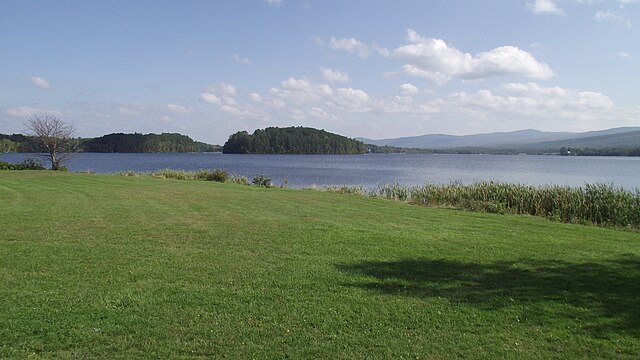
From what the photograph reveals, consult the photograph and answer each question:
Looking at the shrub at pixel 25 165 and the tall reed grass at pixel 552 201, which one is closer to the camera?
the tall reed grass at pixel 552 201

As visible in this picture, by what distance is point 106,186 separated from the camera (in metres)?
23.9

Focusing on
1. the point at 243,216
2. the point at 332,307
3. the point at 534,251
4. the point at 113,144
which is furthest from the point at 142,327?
the point at 113,144

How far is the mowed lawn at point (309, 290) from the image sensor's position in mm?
5254

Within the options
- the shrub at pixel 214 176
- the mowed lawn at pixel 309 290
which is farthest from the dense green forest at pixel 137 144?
the mowed lawn at pixel 309 290

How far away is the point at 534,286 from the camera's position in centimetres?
753

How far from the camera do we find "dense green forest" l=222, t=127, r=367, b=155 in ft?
492

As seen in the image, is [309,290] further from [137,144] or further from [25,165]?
[137,144]

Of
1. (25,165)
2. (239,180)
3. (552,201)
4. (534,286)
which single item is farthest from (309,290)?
(25,165)

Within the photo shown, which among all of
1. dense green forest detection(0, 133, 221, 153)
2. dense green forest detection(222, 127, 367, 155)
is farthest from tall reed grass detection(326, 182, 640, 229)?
dense green forest detection(0, 133, 221, 153)

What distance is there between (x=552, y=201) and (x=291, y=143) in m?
132

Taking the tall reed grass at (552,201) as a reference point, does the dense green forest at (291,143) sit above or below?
above

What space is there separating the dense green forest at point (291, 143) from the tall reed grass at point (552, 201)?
414 feet

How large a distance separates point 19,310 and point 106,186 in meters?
19.3

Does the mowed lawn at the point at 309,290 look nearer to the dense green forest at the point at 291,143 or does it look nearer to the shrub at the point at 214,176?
the shrub at the point at 214,176
